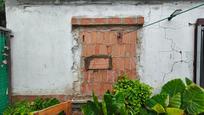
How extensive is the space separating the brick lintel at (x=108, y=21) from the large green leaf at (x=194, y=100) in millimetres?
1410

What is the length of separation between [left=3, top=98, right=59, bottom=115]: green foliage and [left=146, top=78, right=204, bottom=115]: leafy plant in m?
1.46

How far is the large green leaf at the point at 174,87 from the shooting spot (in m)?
5.85

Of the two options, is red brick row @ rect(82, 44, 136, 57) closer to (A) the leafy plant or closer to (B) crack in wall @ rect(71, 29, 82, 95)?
(B) crack in wall @ rect(71, 29, 82, 95)

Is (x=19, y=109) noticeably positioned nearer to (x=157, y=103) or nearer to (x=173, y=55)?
(x=157, y=103)

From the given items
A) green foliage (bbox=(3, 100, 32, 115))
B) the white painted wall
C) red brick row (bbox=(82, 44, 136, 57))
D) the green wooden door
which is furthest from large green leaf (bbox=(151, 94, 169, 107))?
the green wooden door

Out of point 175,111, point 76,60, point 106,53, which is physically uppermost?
point 106,53

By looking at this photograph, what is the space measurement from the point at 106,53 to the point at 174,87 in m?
1.27

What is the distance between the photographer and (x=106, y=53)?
656 cm

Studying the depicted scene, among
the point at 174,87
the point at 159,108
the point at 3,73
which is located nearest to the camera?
the point at 159,108

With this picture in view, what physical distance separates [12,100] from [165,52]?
8.45ft

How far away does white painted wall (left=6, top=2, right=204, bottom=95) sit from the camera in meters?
6.52

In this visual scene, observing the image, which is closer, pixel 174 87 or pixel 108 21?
pixel 174 87

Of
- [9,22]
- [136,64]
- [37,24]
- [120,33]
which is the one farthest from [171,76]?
[9,22]

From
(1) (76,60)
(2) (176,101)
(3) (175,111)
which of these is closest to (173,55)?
(2) (176,101)
